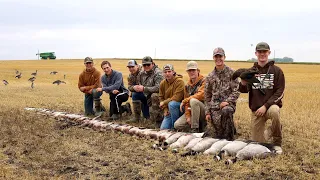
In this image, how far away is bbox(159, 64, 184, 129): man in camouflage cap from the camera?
28.1ft

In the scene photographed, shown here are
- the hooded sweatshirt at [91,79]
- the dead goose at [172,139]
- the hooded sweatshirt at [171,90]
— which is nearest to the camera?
the dead goose at [172,139]

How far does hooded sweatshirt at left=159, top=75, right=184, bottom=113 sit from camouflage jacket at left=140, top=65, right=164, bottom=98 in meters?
0.51

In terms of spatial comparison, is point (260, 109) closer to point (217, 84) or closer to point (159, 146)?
point (217, 84)

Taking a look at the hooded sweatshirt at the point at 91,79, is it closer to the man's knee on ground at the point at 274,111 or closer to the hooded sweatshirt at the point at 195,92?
the hooded sweatshirt at the point at 195,92

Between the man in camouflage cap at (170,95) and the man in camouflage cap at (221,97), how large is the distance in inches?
35.1

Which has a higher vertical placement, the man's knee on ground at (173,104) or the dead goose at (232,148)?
the man's knee on ground at (173,104)

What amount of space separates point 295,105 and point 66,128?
7.41 meters

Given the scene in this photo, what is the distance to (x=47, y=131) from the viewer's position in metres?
8.68

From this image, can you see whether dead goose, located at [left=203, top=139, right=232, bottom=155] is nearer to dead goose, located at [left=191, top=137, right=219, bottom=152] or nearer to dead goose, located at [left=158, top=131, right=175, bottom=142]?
dead goose, located at [left=191, top=137, right=219, bottom=152]

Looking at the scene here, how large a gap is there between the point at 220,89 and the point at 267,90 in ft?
3.46

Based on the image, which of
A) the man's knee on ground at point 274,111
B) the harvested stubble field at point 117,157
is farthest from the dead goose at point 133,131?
the man's knee on ground at point 274,111

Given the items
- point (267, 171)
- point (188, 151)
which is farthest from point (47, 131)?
point (267, 171)

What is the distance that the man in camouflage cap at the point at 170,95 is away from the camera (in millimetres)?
8578

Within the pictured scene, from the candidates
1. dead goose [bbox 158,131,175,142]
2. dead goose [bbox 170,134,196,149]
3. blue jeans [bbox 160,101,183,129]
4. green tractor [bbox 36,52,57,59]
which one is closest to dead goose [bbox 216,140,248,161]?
dead goose [bbox 170,134,196,149]
